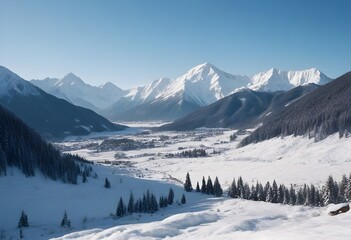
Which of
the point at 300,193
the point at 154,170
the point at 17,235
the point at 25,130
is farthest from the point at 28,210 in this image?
the point at 154,170

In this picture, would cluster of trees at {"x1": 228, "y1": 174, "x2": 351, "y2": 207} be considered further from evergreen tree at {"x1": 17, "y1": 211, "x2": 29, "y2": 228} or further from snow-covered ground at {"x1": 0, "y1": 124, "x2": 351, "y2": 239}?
evergreen tree at {"x1": 17, "y1": 211, "x2": 29, "y2": 228}

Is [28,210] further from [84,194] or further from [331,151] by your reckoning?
[331,151]

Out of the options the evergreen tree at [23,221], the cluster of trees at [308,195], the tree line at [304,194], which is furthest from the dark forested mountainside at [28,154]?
the cluster of trees at [308,195]

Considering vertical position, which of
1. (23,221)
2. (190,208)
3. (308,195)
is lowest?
(190,208)

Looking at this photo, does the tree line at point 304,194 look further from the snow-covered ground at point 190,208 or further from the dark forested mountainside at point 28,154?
the dark forested mountainside at point 28,154

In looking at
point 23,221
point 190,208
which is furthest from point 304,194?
point 23,221

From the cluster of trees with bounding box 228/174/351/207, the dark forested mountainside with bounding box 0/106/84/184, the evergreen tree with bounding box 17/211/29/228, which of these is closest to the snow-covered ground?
the evergreen tree with bounding box 17/211/29/228

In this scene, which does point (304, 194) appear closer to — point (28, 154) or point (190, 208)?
point (190, 208)
